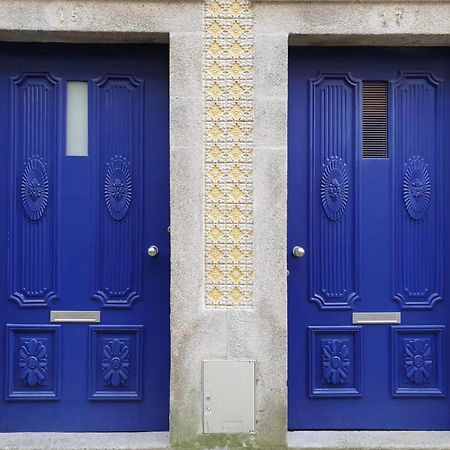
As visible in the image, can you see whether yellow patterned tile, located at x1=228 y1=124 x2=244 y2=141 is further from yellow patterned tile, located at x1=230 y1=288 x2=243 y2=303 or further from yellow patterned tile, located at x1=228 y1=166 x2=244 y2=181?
yellow patterned tile, located at x1=230 y1=288 x2=243 y2=303

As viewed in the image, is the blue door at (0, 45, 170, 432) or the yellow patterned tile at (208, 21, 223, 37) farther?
the blue door at (0, 45, 170, 432)

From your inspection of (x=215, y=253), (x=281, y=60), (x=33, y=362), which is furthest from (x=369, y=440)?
(x=281, y=60)

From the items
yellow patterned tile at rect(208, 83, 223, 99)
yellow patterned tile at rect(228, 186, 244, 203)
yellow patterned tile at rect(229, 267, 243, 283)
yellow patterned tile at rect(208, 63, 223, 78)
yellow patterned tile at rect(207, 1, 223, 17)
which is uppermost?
yellow patterned tile at rect(207, 1, 223, 17)

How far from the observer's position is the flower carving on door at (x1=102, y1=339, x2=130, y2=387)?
14.6ft

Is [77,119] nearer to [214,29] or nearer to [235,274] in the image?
[214,29]

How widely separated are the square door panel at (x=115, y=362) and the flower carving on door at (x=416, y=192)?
230cm

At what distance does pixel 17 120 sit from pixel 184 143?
135 centimetres

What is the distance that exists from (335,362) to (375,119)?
1.92 m

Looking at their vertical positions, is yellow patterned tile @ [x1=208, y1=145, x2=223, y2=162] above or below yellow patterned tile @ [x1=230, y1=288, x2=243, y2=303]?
above

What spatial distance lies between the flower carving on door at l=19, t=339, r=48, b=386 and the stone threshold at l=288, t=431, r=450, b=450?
1.96m

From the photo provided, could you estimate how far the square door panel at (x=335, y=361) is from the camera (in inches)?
177

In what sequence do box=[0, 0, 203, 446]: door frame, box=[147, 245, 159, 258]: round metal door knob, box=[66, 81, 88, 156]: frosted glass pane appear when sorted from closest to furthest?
box=[0, 0, 203, 446]: door frame → box=[147, 245, 159, 258]: round metal door knob → box=[66, 81, 88, 156]: frosted glass pane

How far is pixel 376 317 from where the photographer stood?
4.52 metres

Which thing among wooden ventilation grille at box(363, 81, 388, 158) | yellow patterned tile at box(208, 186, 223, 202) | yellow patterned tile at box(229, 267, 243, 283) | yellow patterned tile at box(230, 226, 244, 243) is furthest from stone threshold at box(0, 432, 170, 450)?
wooden ventilation grille at box(363, 81, 388, 158)
